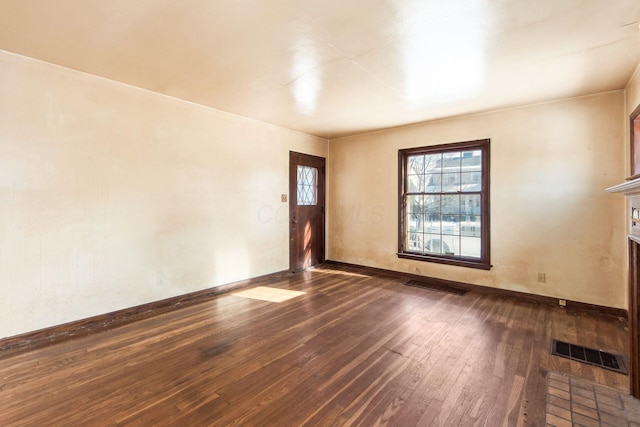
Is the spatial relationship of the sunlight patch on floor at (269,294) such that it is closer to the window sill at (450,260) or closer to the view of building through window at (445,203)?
the window sill at (450,260)

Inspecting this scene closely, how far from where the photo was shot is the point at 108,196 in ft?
10.7

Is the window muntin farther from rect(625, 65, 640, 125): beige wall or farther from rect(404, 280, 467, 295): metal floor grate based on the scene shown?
rect(625, 65, 640, 125): beige wall

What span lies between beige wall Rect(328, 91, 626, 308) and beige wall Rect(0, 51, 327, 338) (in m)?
3.25

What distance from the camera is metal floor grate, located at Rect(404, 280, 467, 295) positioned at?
443cm

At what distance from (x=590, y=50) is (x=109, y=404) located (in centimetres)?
463

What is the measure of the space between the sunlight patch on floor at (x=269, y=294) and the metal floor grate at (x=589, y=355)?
2927mm

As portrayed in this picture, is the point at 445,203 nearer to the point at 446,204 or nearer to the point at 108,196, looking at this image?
the point at 446,204

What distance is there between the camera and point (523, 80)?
3227 millimetres

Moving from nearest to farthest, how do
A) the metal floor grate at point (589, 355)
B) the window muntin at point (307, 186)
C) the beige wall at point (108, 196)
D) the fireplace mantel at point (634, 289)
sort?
the fireplace mantel at point (634, 289) < the metal floor grate at point (589, 355) < the beige wall at point (108, 196) < the window muntin at point (307, 186)

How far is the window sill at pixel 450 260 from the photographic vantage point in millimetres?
4441

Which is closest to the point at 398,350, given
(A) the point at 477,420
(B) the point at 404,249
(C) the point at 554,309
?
(A) the point at 477,420

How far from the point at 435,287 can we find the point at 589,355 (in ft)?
6.97

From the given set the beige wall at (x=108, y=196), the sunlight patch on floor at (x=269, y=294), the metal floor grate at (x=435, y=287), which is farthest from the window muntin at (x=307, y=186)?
the metal floor grate at (x=435, y=287)

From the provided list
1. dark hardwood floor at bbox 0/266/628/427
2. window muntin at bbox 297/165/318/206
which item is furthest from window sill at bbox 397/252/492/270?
window muntin at bbox 297/165/318/206
